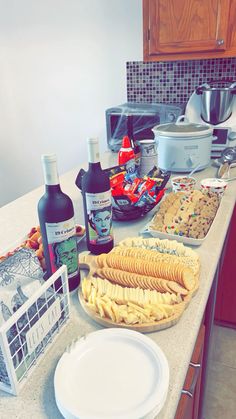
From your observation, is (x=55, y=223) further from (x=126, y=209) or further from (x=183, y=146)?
(x=183, y=146)

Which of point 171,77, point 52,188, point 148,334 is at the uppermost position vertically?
point 171,77

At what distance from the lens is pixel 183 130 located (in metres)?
1.33

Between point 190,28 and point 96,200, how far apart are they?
44.5 inches

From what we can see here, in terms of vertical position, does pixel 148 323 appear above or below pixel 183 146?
below

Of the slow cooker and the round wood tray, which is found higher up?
the slow cooker

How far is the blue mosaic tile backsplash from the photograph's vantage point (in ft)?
5.90

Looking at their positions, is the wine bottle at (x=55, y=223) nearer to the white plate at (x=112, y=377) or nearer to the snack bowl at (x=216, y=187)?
the white plate at (x=112, y=377)

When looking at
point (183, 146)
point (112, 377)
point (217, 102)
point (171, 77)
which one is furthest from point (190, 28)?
point (112, 377)

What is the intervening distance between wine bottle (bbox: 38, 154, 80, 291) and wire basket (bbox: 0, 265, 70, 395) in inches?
1.8

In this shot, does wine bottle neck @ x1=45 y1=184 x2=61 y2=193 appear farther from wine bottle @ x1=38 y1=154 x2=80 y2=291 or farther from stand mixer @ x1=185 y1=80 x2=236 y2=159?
stand mixer @ x1=185 y1=80 x2=236 y2=159

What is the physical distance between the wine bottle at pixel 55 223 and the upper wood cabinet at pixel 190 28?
1.20 metres


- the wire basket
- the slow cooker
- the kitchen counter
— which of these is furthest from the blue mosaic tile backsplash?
the wire basket

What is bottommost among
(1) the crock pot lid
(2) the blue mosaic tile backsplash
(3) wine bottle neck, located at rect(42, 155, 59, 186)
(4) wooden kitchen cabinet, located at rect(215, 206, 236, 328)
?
(4) wooden kitchen cabinet, located at rect(215, 206, 236, 328)

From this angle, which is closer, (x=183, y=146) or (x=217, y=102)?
(x=183, y=146)
